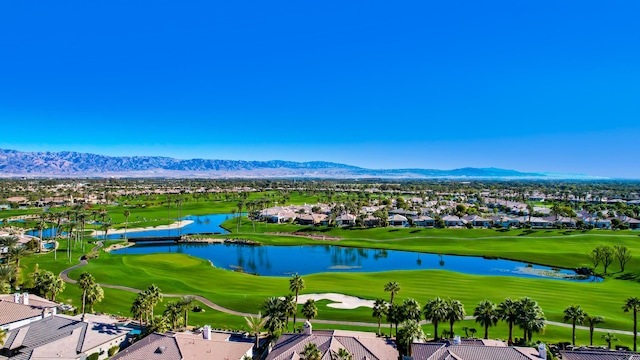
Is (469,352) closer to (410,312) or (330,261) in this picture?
(410,312)

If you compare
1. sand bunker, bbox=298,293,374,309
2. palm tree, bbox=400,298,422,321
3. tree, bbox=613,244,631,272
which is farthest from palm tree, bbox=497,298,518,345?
tree, bbox=613,244,631,272

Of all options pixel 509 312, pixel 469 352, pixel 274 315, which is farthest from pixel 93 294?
pixel 509 312

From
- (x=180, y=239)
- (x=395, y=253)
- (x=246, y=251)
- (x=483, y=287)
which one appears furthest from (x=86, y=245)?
(x=483, y=287)

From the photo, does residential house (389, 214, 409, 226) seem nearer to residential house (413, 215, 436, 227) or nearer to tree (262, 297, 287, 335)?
residential house (413, 215, 436, 227)

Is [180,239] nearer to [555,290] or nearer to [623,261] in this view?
[555,290]

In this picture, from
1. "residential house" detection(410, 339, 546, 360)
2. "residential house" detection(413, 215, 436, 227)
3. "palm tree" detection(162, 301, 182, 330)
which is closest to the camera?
"residential house" detection(410, 339, 546, 360)

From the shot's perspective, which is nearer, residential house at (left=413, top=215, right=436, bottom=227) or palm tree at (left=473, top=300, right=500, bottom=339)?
palm tree at (left=473, top=300, right=500, bottom=339)
